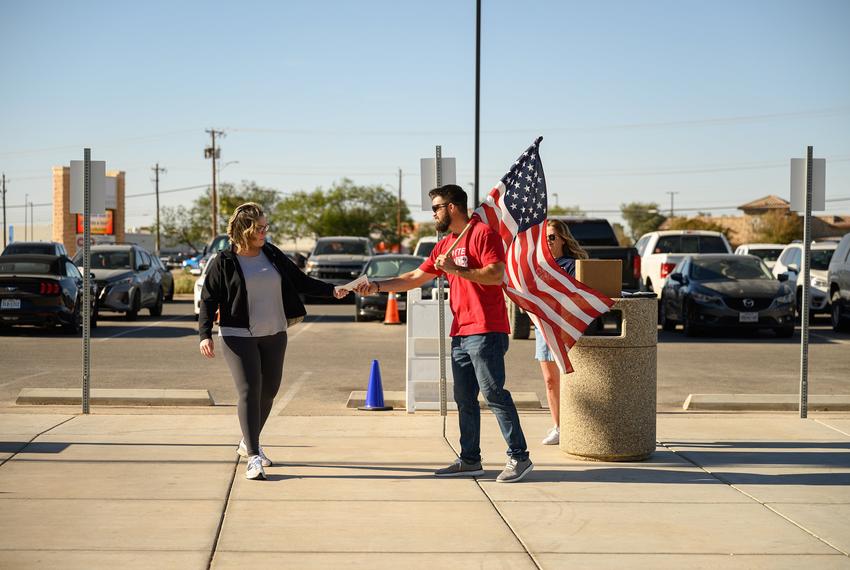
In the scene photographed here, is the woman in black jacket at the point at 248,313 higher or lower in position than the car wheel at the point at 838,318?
higher

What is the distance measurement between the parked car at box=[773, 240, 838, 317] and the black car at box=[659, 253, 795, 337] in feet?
11.5

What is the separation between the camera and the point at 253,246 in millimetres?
7926

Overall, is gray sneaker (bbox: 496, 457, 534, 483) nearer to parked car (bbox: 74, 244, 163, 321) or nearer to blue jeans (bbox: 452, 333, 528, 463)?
blue jeans (bbox: 452, 333, 528, 463)

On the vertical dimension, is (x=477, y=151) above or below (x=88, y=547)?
above

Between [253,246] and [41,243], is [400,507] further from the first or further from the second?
[41,243]

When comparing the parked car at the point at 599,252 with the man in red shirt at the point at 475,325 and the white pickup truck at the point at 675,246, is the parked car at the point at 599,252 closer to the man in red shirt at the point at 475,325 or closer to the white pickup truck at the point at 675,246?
the white pickup truck at the point at 675,246

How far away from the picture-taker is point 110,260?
25750mm

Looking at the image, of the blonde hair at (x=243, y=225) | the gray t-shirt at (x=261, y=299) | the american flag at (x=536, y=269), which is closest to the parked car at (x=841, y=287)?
the american flag at (x=536, y=269)

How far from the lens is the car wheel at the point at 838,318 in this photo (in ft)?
73.4

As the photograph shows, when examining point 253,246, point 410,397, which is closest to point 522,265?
point 253,246

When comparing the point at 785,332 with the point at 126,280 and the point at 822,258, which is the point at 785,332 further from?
the point at 126,280

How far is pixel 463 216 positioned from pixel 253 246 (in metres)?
1.47

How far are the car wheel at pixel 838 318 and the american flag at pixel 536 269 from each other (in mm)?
Answer: 15584

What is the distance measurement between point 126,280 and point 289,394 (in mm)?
12684
